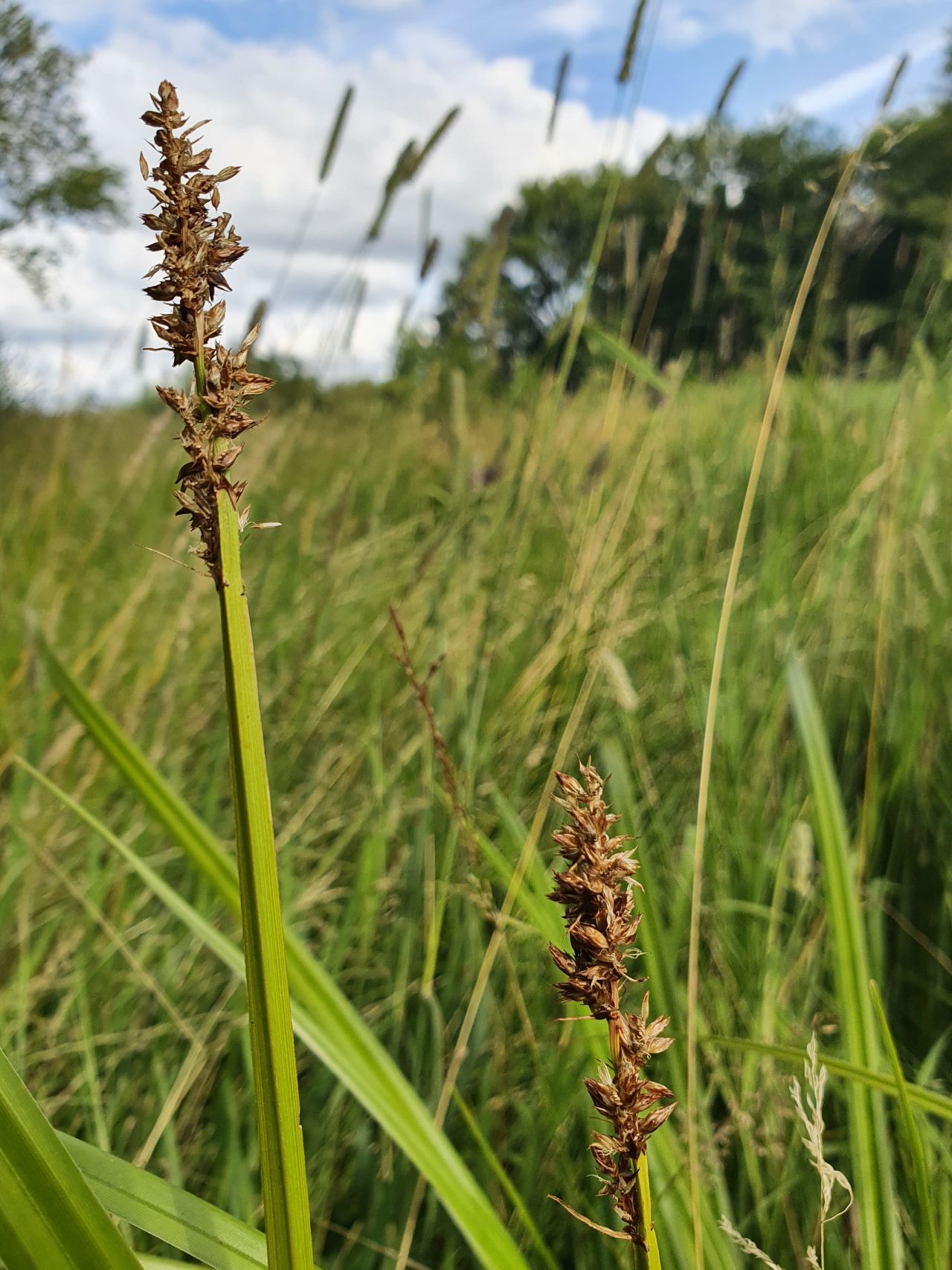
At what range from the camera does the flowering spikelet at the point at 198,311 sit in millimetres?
265

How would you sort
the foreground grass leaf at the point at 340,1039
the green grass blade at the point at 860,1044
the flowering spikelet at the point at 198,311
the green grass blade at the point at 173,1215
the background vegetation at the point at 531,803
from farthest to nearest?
the background vegetation at the point at 531,803 < the green grass blade at the point at 860,1044 < the foreground grass leaf at the point at 340,1039 < the green grass blade at the point at 173,1215 < the flowering spikelet at the point at 198,311

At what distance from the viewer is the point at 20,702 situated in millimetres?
1885

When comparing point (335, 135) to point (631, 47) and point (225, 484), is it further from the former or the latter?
point (225, 484)

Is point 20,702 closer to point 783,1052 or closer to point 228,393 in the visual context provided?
point 783,1052

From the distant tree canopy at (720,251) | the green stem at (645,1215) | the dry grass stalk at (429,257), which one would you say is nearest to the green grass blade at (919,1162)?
the green stem at (645,1215)

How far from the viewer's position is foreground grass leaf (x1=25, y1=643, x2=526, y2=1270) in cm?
52

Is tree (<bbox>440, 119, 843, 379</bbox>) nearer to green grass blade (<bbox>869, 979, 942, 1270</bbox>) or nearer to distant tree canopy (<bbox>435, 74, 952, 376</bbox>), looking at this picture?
distant tree canopy (<bbox>435, 74, 952, 376</bbox>)

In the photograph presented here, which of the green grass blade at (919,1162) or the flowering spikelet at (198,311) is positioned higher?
the flowering spikelet at (198,311)

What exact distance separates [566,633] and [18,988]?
93 centimetres

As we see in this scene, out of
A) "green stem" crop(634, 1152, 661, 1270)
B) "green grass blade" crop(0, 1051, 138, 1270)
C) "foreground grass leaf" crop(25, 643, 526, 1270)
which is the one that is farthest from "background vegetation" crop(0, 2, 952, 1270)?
"green grass blade" crop(0, 1051, 138, 1270)

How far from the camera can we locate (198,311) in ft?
0.87

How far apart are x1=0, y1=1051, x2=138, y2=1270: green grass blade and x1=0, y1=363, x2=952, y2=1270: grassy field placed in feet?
1.46

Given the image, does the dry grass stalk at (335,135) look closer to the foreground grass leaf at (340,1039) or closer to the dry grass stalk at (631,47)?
the dry grass stalk at (631,47)

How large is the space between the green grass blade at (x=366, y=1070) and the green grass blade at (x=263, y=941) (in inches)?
9.8
